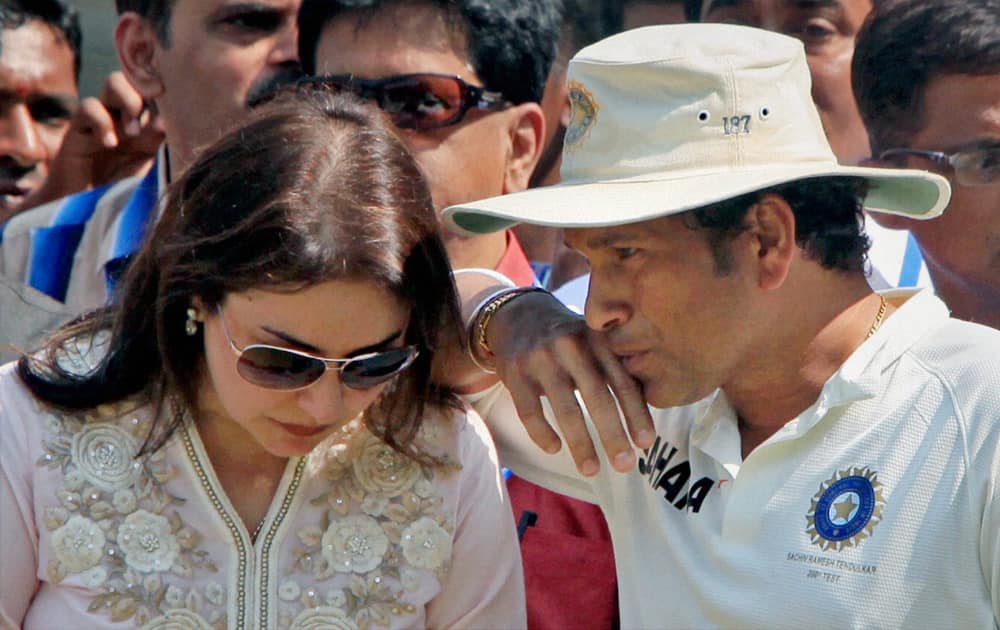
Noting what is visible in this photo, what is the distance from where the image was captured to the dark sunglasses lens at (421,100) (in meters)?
3.48

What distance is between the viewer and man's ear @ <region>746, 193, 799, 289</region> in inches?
99.6

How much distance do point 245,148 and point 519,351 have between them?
0.60 m

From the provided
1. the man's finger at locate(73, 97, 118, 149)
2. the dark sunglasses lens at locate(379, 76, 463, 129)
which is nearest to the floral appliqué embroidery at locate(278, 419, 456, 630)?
the dark sunglasses lens at locate(379, 76, 463, 129)

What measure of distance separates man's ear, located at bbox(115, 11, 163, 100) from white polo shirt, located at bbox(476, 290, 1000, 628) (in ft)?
7.05

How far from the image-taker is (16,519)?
8.37ft

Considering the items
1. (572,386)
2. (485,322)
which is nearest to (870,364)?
(572,386)

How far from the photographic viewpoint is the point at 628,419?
2.50 metres

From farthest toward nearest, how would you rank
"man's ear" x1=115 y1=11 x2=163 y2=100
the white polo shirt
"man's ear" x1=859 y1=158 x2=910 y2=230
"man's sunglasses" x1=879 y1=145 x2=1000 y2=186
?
"man's ear" x1=115 y1=11 x2=163 y2=100, "man's ear" x1=859 y1=158 x2=910 y2=230, "man's sunglasses" x1=879 y1=145 x2=1000 y2=186, the white polo shirt

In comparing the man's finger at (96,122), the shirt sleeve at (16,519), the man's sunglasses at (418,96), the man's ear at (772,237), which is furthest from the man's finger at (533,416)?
the man's finger at (96,122)

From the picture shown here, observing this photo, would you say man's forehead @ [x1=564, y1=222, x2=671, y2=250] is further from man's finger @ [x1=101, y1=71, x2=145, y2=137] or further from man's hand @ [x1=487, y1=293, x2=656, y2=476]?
man's finger @ [x1=101, y1=71, x2=145, y2=137]

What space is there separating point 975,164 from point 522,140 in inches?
42.1

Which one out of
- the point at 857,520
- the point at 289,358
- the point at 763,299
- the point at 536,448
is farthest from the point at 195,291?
the point at 857,520

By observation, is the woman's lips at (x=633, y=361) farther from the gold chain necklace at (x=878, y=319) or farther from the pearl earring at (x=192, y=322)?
the pearl earring at (x=192, y=322)

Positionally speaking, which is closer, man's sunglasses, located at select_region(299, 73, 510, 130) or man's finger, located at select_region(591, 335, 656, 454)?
man's finger, located at select_region(591, 335, 656, 454)
